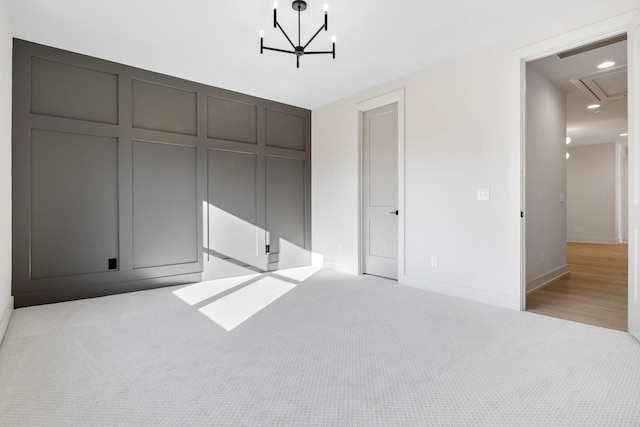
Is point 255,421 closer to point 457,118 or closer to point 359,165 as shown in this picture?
point 457,118

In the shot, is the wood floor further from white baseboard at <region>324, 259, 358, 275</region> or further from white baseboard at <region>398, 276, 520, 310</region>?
white baseboard at <region>324, 259, 358, 275</region>

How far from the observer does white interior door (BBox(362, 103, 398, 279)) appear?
441 centimetres

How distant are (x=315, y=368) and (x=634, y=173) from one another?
263 centimetres

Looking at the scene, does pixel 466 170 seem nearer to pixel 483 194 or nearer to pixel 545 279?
pixel 483 194

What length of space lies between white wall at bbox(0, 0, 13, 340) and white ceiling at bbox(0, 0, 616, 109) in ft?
0.85

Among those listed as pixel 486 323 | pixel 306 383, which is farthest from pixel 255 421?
pixel 486 323

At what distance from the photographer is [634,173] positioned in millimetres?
2404

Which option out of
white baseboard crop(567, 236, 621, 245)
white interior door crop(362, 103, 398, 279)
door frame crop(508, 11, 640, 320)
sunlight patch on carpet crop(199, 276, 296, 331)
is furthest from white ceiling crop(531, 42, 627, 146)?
sunlight patch on carpet crop(199, 276, 296, 331)

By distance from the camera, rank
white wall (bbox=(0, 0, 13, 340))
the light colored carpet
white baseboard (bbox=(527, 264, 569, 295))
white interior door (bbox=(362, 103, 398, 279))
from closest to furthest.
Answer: the light colored carpet
white wall (bbox=(0, 0, 13, 340))
white baseboard (bbox=(527, 264, 569, 295))
white interior door (bbox=(362, 103, 398, 279))

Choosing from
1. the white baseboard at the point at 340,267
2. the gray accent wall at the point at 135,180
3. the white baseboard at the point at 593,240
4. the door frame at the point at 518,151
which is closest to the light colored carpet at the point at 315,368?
the door frame at the point at 518,151

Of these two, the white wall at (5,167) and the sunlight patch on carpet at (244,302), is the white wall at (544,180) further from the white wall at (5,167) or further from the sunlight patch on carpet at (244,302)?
the white wall at (5,167)

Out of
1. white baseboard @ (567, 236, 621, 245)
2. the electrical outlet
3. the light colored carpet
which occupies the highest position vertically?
the electrical outlet

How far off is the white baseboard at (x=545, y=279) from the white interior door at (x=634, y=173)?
138cm

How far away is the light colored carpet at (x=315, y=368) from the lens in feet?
5.09
